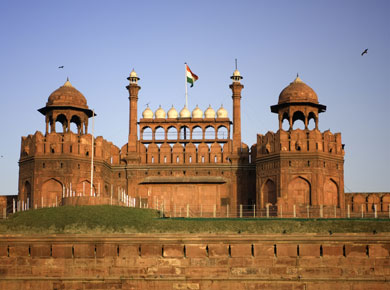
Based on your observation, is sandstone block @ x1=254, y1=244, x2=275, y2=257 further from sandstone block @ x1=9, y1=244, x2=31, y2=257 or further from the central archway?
the central archway

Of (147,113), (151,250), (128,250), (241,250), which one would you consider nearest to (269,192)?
(147,113)

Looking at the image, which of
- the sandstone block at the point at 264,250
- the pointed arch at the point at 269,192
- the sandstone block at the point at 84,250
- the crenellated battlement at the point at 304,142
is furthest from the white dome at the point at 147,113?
the sandstone block at the point at 264,250

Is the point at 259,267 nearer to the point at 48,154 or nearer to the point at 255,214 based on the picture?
the point at 255,214

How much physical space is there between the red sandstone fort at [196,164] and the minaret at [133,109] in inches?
3.6

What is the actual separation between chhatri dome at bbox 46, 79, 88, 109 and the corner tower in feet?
50.2

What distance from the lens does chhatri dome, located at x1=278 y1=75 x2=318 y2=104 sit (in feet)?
187

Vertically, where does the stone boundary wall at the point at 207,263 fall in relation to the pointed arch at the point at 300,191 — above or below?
below

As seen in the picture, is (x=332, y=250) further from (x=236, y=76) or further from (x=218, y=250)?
(x=236, y=76)

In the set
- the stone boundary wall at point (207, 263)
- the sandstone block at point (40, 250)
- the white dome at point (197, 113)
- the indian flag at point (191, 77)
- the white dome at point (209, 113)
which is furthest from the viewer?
the indian flag at point (191, 77)

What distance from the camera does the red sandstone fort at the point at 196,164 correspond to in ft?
177

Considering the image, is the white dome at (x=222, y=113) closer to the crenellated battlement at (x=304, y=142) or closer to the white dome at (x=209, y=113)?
the white dome at (x=209, y=113)

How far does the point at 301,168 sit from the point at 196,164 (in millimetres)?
9609

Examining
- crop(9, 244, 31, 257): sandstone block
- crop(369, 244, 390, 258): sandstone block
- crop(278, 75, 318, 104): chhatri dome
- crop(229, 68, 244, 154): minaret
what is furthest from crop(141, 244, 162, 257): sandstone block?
crop(278, 75, 318, 104): chhatri dome

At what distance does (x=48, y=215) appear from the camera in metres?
43.1
